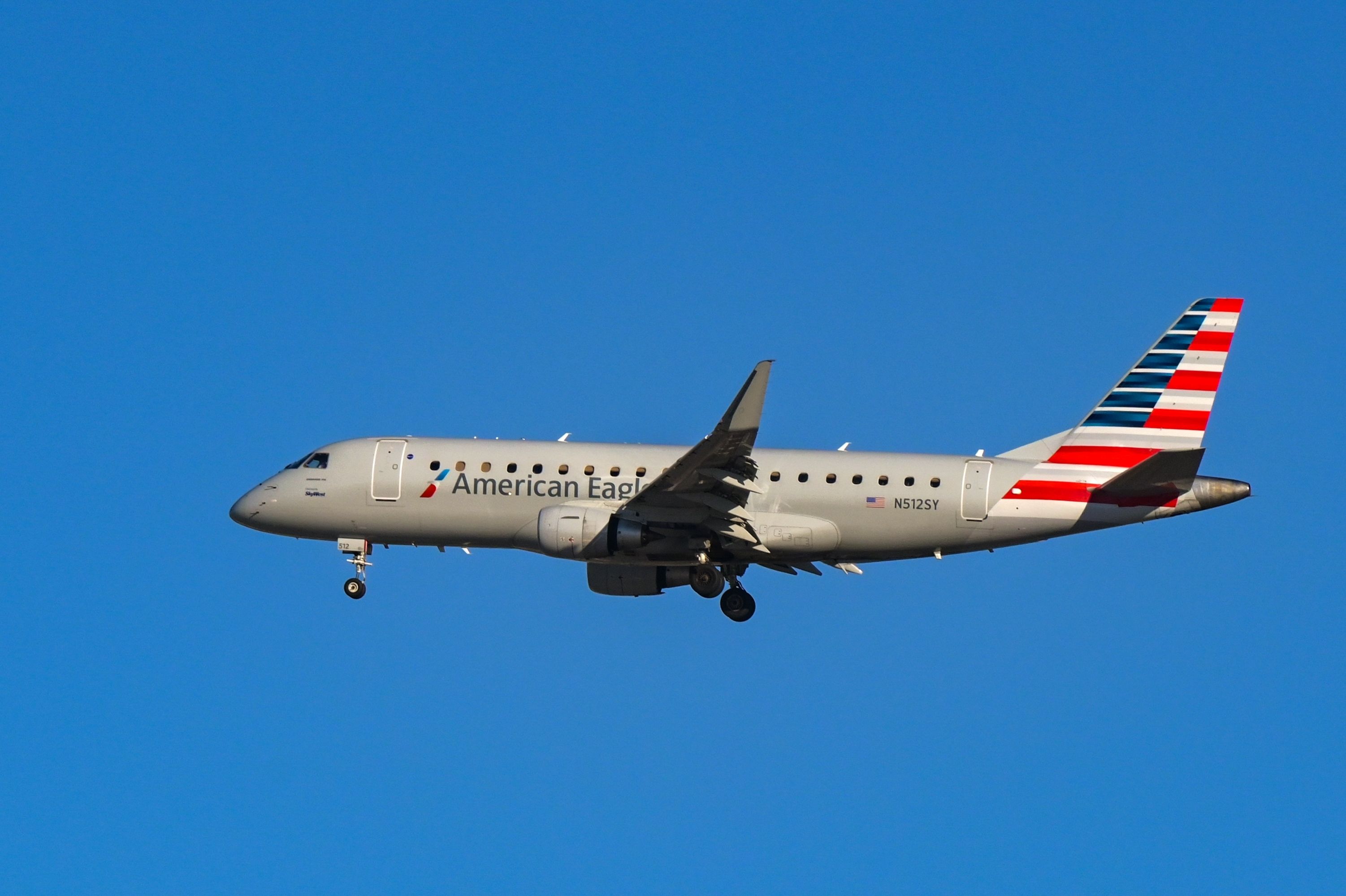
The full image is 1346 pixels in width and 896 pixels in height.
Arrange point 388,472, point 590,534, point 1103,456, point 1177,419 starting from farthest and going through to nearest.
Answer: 1. point 388,472
2. point 1177,419
3. point 1103,456
4. point 590,534

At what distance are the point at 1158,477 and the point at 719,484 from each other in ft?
35.1

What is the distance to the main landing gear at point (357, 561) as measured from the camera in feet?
149

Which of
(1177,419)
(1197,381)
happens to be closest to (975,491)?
(1177,419)

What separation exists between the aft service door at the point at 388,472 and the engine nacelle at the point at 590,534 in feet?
16.8

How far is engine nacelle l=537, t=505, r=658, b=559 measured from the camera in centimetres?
4131

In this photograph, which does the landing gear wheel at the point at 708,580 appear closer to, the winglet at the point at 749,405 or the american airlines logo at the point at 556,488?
the american airlines logo at the point at 556,488

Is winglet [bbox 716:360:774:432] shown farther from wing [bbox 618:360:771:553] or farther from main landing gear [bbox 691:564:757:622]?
main landing gear [bbox 691:564:757:622]

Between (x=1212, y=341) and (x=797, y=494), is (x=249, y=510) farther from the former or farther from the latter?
(x=1212, y=341)

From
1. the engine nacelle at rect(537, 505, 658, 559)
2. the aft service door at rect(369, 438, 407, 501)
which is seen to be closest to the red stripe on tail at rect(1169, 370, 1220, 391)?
the engine nacelle at rect(537, 505, 658, 559)

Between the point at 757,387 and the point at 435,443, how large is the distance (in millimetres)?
11334

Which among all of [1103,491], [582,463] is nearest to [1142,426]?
[1103,491]

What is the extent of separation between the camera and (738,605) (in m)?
44.2

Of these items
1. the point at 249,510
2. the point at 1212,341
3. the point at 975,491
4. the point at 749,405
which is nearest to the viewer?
the point at 749,405

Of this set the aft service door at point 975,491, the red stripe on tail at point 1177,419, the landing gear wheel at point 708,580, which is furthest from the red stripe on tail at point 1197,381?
the landing gear wheel at point 708,580
